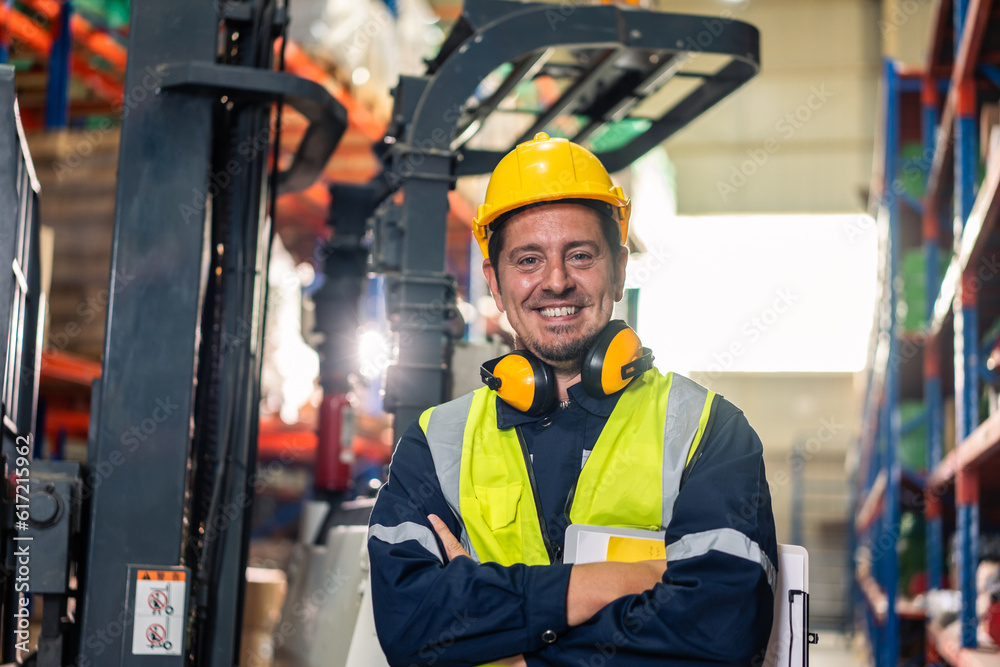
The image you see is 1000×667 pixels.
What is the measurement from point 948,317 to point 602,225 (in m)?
4.31

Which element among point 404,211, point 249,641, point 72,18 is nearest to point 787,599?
point 404,211

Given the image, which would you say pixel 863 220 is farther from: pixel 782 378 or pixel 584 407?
pixel 584 407

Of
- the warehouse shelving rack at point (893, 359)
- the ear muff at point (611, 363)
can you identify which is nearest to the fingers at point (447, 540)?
the ear muff at point (611, 363)

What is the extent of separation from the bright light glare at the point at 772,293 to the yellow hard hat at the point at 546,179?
1673 centimetres

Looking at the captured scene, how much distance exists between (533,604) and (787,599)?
1.95 feet

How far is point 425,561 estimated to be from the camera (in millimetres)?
2051

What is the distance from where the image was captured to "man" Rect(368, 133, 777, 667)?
6.24ft

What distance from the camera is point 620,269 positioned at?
250cm

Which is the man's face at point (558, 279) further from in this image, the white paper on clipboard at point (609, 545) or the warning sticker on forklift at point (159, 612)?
the warning sticker on forklift at point (159, 612)

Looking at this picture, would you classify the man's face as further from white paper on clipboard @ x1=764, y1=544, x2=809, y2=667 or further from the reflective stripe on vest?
white paper on clipboard @ x1=764, y1=544, x2=809, y2=667

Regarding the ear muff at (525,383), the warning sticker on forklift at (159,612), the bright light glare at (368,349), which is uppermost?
the bright light glare at (368,349)

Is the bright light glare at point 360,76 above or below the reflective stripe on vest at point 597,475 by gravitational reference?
above

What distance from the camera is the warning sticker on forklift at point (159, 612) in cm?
255

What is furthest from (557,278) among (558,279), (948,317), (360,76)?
(360,76)
